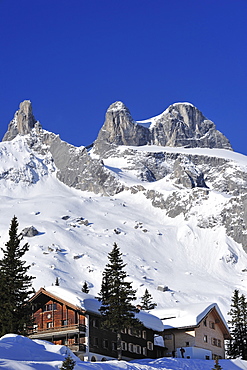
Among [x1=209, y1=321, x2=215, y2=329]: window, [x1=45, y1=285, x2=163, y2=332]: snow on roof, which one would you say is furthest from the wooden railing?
[x1=209, y1=321, x2=215, y2=329]: window

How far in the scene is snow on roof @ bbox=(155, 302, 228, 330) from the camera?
66.6 metres

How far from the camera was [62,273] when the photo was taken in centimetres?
17650

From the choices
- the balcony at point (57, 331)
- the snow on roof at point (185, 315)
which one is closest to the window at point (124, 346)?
the balcony at point (57, 331)

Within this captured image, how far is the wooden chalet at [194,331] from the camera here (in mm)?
66062

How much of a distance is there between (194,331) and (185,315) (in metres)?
2.54

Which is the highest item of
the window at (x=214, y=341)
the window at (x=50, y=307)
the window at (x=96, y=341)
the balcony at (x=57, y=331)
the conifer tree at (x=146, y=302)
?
the conifer tree at (x=146, y=302)

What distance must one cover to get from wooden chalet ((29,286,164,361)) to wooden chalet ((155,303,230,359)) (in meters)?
3.43

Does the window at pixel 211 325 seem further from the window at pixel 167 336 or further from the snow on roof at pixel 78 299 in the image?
the snow on roof at pixel 78 299

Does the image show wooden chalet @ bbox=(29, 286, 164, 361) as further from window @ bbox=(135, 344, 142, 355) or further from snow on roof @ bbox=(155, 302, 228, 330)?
snow on roof @ bbox=(155, 302, 228, 330)

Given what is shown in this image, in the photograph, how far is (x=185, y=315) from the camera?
68.4 metres

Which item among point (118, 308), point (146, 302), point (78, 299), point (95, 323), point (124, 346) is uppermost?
point (146, 302)

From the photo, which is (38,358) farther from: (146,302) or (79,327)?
(146,302)

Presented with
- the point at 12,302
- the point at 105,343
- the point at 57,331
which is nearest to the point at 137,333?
the point at 105,343

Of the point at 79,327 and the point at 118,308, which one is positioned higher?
the point at 118,308
